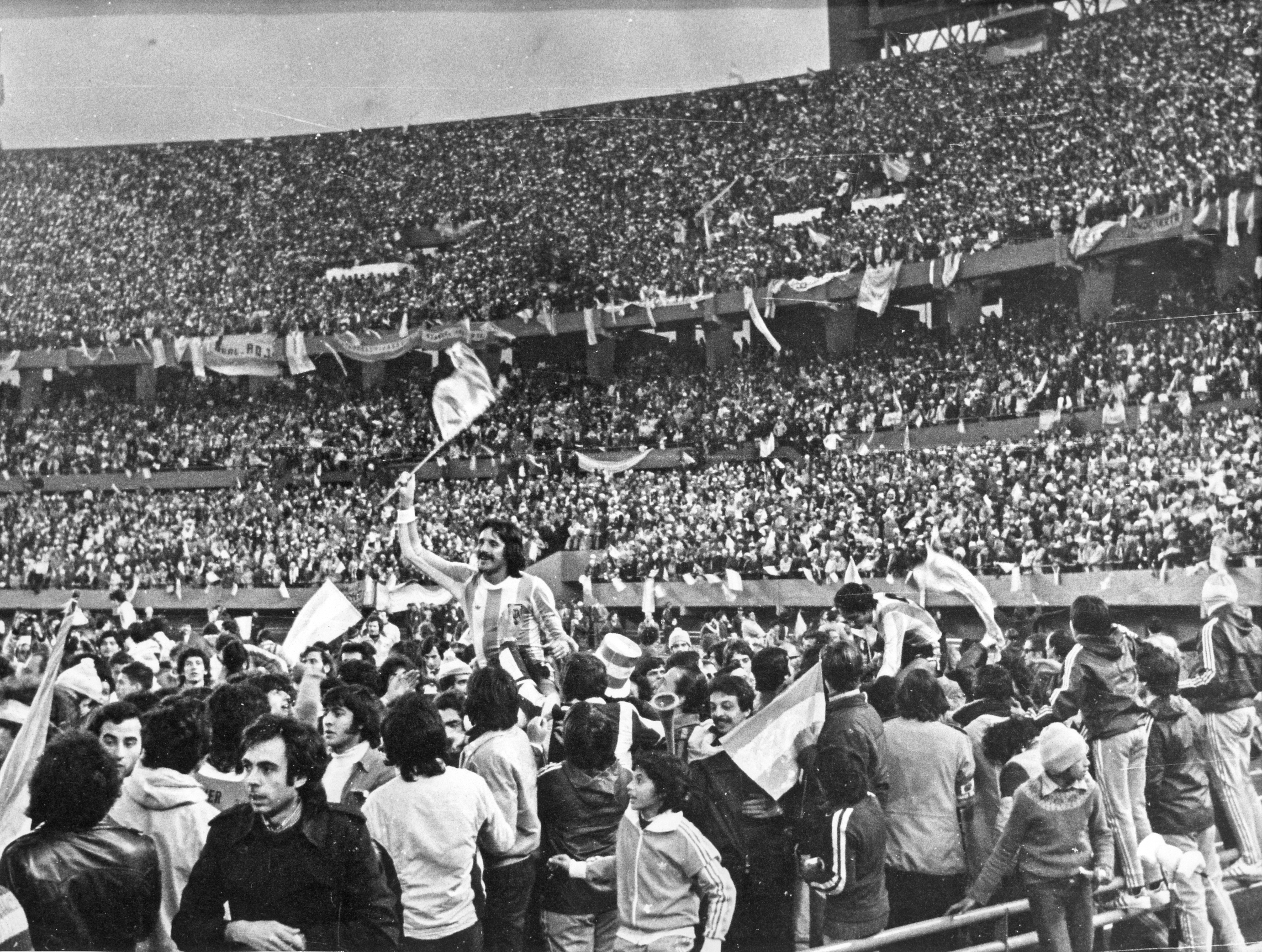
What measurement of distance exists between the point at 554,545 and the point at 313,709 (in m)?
15.4

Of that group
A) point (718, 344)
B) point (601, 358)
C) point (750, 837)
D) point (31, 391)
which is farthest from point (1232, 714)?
→ point (31, 391)

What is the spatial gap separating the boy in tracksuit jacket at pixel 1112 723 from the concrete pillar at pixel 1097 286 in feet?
52.7

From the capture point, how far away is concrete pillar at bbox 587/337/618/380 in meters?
25.0

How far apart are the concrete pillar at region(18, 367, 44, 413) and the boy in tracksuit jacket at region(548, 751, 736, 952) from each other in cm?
2686

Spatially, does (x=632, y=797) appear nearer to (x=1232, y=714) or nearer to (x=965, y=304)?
(x=1232, y=714)

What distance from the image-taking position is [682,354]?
81.1 ft

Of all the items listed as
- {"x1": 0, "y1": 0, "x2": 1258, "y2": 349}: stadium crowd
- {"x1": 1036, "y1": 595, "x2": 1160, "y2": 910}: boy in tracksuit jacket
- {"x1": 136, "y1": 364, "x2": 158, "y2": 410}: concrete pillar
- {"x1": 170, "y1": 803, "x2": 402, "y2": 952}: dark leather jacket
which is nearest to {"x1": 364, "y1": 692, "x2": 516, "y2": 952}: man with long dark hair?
{"x1": 170, "y1": 803, "x2": 402, "y2": 952}: dark leather jacket

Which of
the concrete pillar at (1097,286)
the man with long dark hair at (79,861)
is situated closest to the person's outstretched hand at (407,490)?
the man with long dark hair at (79,861)

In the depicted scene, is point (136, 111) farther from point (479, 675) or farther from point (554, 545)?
point (479, 675)

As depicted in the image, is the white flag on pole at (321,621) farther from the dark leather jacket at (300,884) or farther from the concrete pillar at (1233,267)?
the concrete pillar at (1233,267)

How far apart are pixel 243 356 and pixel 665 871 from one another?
80.7 feet

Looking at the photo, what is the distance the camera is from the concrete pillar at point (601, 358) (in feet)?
81.9

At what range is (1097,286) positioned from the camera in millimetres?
21500

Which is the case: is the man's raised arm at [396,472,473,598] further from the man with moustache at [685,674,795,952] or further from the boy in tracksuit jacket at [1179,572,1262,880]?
the boy in tracksuit jacket at [1179,572,1262,880]
